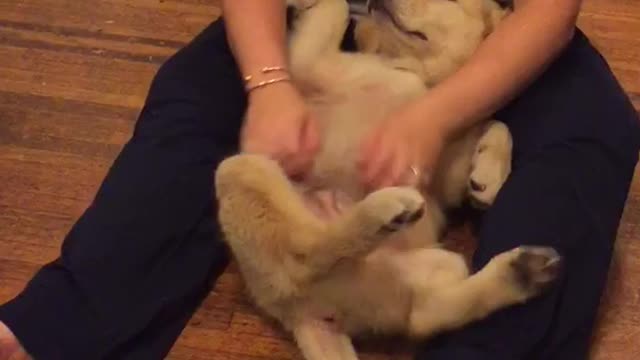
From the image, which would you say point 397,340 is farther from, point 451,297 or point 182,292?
point 182,292

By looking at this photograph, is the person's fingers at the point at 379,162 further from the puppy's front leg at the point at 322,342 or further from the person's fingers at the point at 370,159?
the puppy's front leg at the point at 322,342

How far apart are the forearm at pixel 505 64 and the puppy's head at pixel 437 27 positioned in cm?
5

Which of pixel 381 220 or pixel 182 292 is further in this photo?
pixel 182 292

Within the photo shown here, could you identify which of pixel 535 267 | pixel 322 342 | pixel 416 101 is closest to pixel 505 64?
pixel 416 101

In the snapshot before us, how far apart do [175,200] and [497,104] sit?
1.22 ft

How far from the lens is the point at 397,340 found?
1.25 metres

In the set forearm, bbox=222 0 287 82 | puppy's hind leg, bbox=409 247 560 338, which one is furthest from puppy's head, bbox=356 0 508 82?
puppy's hind leg, bbox=409 247 560 338

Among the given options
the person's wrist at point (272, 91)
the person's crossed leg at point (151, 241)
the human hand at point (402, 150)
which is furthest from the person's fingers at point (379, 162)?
the person's crossed leg at point (151, 241)

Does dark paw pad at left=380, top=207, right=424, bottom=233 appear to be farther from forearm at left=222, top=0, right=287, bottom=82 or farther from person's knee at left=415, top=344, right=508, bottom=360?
forearm at left=222, top=0, right=287, bottom=82

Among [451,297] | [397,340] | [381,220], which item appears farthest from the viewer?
[397,340]

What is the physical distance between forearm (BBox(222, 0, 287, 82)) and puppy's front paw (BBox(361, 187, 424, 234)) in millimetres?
260

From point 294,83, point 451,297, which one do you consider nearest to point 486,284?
point 451,297

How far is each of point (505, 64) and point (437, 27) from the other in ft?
0.40

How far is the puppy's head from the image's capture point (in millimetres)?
1293
